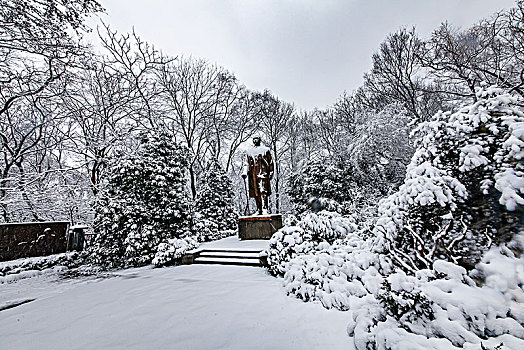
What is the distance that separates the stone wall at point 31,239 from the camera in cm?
785

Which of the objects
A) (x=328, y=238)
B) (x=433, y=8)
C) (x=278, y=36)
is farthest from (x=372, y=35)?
(x=328, y=238)

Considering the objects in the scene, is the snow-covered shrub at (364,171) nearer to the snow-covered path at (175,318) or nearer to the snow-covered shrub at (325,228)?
the snow-covered shrub at (325,228)

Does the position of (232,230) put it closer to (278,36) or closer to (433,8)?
(278,36)

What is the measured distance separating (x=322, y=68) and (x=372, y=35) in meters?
4.00

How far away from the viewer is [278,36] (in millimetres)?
11641

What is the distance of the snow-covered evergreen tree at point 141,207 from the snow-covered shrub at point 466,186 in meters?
6.66

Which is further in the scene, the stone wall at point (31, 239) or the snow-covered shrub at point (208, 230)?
the snow-covered shrub at point (208, 230)

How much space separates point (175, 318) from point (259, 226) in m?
5.10

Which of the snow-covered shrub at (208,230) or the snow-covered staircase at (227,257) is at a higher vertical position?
the snow-covered shrub at (208,230)

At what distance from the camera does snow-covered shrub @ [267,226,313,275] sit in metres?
5.07

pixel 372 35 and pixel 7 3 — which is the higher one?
pixel 372 35

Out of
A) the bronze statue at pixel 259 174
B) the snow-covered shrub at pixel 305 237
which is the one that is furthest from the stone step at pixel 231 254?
the bronze statue at pixel 259 174

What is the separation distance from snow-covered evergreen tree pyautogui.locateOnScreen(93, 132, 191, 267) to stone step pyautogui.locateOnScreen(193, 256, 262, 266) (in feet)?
5.09

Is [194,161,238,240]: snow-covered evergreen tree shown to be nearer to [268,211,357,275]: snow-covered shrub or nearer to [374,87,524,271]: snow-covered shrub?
[268,211,357,275]: snow-covered shrub
